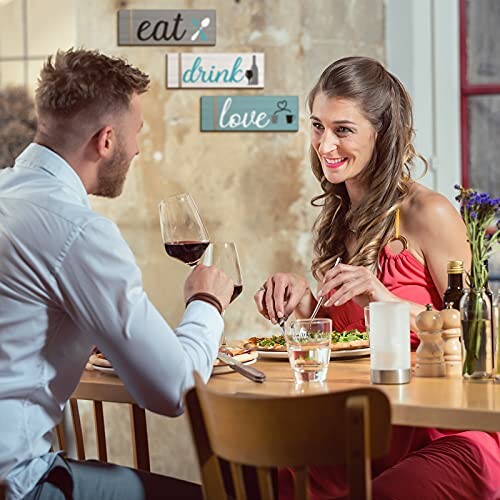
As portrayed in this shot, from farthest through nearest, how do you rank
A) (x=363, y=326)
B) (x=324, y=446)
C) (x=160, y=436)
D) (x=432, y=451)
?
(x=160, y=436) → (x=363, y=326) → (x=432, y=451) → (x=324, y=446)

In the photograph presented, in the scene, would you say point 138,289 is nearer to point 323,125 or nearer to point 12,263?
point 12,263

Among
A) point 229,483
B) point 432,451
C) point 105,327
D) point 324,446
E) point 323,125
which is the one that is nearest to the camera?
point 324,446

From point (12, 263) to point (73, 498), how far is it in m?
0.43

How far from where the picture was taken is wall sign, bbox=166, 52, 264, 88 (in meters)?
3.47

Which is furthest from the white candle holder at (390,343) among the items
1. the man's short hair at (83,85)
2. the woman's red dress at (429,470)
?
the man's short hair at (83,85)

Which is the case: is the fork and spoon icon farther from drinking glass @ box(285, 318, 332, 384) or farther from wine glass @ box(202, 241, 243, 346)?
drinking glass @ box(285, 318, 332, 384)

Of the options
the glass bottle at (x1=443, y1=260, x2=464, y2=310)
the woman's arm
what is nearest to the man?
the glass bottle at (x1=443, y1=260, x2=464, y2=310)

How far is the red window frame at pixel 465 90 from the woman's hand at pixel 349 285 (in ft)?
5.50

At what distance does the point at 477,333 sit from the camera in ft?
5.87

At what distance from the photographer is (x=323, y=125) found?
265cm

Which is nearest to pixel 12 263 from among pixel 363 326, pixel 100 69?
pixel 100 69

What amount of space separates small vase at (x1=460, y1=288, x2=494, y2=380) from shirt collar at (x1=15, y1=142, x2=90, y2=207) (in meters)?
0.75

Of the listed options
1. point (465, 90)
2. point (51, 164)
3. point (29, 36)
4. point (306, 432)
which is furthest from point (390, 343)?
point (29, 36)

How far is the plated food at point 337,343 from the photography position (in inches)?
82.9
